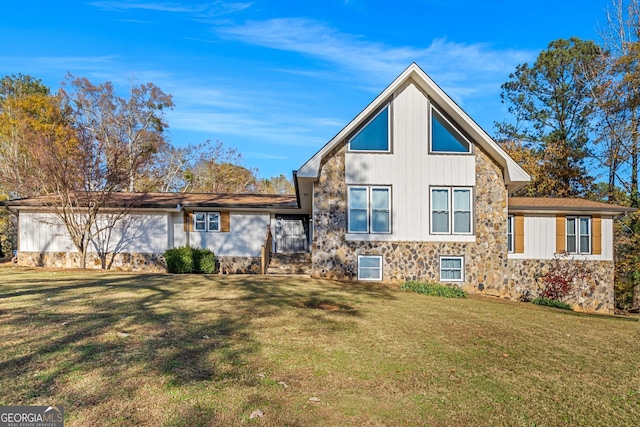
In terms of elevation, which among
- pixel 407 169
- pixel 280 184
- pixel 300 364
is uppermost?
pixel 280 184

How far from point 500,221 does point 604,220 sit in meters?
5.57

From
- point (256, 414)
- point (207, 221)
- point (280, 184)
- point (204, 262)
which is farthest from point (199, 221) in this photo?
point (280, 184)

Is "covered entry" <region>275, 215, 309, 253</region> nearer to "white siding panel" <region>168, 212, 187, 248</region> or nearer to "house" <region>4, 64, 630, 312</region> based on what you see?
"white siding panel" <region>168, 212, 187, 248</region>

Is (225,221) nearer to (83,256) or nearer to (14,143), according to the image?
(83,256)

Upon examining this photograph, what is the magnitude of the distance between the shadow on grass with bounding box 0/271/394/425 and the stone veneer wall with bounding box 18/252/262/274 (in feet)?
21.3

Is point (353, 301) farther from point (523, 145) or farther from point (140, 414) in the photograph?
point (523, 145)

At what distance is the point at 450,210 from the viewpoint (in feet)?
46.8

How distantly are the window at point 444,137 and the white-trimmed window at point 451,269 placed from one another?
4.05m

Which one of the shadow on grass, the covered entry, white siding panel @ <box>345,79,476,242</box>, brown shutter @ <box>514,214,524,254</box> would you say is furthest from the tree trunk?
brown shutter @ <box>514,214,524,254</box>

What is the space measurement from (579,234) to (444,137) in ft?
24.8

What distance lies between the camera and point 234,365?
4.77m

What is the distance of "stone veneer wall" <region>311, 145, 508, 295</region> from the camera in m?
14.1

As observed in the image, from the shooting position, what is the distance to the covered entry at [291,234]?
62.3 ft

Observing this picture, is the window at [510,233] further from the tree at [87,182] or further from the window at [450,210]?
the tree at [87,182]
